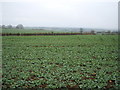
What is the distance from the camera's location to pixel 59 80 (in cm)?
721

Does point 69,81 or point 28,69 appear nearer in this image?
point 69,81

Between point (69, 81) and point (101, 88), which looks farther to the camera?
point (69, 81)

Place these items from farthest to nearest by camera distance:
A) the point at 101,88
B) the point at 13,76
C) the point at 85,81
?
the point at 13,76, the point at 85,81, the point at 101,88

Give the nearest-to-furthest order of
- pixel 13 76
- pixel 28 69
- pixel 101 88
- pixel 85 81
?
pixel 101 88, pixel 85 81, pixel 13 76, pixel 28 69

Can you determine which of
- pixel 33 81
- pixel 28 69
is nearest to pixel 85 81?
pixel 33 81

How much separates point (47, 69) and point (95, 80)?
3.44 metres

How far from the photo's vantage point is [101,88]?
253 inches

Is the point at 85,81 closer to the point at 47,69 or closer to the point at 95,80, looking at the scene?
the point at 95,80

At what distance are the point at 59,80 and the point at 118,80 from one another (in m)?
3.25

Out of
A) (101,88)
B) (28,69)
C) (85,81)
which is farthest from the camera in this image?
(28,69)

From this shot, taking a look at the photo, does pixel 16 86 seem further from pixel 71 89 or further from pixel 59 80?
pixel 71 89

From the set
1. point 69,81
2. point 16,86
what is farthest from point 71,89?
point 16,86

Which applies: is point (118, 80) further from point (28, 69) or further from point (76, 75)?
point (28, 69)

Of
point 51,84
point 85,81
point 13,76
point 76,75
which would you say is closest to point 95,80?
point 85,81
